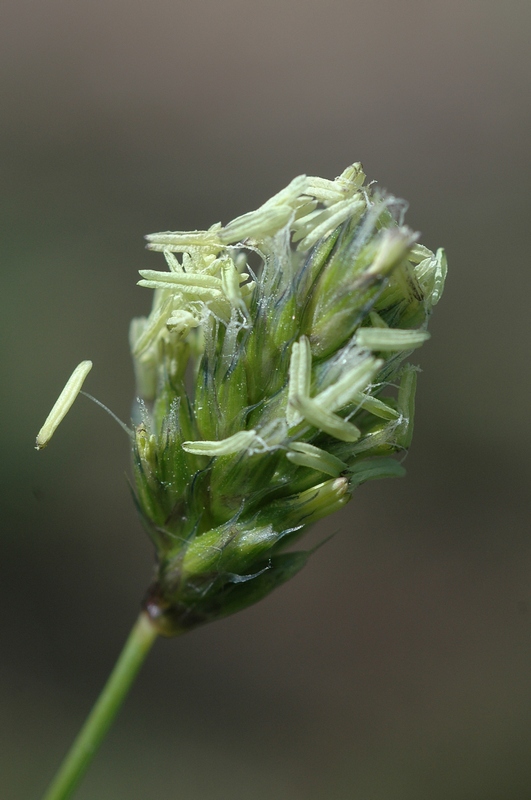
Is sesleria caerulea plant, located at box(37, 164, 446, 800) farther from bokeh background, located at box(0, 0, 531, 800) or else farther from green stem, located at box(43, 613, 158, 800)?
bokeh background, located at box(0, 0, 531, 800)

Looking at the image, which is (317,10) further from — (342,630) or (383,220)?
(383,220)

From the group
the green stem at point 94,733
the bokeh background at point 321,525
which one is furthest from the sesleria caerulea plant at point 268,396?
the bokeh background at point 321,525

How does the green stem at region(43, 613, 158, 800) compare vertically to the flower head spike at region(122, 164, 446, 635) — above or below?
below

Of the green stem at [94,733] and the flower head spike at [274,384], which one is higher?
the flower head spike at [274,384]

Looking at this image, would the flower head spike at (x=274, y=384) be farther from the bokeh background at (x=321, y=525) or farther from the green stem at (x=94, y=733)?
the bokeh background at (x=321, y=525)

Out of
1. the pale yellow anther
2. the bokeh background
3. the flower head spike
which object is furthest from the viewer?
the bokeh background

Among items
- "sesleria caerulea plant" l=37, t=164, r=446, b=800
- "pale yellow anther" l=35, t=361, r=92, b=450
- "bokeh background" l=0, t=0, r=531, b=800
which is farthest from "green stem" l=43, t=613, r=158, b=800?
"bokeh background" l=0, t=0, r=531, b=800

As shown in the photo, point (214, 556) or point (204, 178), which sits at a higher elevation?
point (204, 178)

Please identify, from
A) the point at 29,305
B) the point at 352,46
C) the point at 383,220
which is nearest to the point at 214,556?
the point at 383,220
